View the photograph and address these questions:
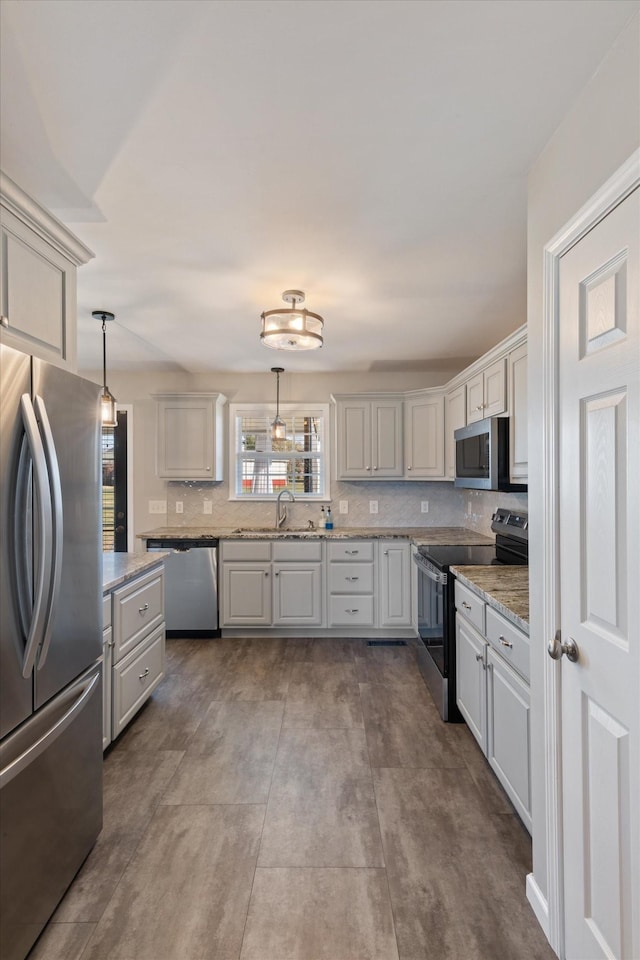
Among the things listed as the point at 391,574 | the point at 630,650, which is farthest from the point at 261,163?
the point at 391,574

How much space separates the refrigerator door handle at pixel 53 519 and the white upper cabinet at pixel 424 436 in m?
3.35

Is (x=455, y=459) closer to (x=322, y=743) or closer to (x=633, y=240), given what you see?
(x=322, y=743)

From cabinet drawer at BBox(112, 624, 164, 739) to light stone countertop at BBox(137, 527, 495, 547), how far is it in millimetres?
1243

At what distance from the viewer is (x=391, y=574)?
13.6ft

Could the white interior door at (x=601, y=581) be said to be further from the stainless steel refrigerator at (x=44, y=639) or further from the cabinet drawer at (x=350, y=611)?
the cabinet drawer at (x=350, y=611)

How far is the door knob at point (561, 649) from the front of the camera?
131 centimetres

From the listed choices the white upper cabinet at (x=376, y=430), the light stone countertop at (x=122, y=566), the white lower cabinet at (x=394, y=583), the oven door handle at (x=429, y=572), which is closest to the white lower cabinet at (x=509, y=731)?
the oven door handle at (x=429, y=572)

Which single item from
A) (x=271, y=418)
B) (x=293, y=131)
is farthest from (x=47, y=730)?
(x=271, y=418)

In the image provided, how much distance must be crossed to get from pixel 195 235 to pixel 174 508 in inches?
124

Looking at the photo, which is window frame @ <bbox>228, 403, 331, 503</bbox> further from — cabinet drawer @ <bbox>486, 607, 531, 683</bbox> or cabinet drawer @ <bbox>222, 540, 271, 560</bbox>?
cabinet drawer @ <bbox>486, 607, 531, 683</bbox>

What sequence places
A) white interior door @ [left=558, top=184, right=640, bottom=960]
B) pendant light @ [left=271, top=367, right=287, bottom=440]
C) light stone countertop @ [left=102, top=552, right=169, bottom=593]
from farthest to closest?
pendant light @ [left=271, top=367, right=287, bottom=440]
light stone countertop @ [left=102, top=552, right=169, bottom=593]
white interior door @ [left=558, top=184, right=640, bottom=960]

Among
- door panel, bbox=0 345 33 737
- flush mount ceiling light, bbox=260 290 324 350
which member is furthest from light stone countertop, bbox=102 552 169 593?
flush mount ceiling light, bbox=260 290 324 350

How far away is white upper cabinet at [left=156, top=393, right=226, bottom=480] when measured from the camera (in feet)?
14.6

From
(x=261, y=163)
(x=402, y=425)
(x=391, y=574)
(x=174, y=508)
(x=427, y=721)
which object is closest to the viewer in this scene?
(x=261, y=163)
